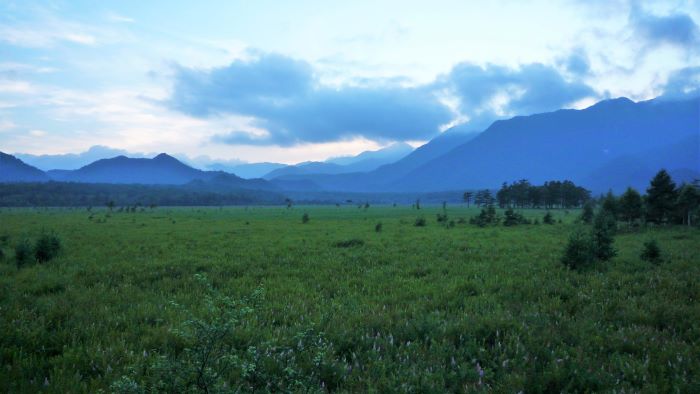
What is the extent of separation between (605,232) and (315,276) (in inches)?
526

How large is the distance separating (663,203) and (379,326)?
52.3 m

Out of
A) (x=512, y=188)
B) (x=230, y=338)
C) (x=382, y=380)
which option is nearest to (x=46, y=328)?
(x=230, y=338)

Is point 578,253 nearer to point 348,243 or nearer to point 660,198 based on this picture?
point 348,243

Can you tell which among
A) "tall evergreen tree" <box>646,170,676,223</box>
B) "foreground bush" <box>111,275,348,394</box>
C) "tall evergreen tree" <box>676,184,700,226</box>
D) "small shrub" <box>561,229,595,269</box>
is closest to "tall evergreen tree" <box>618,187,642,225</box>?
"tall evergreen tree" <box>646,170,676,223</box>

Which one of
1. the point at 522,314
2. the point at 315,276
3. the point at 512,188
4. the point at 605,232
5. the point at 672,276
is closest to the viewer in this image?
the point at 522,314

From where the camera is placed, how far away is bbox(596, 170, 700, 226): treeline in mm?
44075

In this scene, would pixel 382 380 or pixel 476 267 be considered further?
pixel 476 267

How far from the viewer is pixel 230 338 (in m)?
7.56

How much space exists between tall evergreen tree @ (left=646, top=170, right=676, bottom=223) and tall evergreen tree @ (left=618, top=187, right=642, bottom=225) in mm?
926

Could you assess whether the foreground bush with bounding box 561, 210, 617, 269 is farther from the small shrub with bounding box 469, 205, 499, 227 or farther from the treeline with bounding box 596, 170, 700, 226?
the treeline with bounding box 596, 170, 700, 226

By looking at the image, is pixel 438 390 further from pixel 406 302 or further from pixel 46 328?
pixel 46 328

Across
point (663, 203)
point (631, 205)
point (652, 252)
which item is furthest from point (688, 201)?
point (652, 252)

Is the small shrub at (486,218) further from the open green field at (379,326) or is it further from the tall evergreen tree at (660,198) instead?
the open green field at (379,326)

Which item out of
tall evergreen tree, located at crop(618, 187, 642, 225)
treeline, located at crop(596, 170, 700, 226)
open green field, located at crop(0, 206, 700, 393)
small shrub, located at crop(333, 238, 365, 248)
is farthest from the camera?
tall evergreen tree, located at crop(618, 187, 642, 225)
